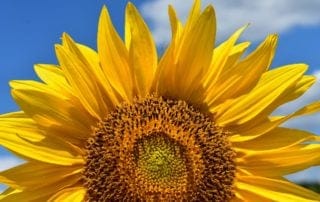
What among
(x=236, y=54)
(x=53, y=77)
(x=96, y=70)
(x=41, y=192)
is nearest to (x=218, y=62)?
(x=236, y=54)

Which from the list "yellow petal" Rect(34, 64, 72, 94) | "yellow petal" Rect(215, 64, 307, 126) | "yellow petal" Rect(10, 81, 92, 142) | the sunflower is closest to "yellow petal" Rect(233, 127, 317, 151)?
Result: the sunflower

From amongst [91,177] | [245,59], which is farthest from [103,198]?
[245,59]

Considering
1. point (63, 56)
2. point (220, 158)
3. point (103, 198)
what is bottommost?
point (103, 198)

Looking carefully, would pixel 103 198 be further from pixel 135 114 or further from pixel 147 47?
pixel 147 47

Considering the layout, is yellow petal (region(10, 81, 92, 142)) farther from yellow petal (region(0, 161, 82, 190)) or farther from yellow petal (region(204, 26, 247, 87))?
yellow petal (region(204, 26, 247, 87))

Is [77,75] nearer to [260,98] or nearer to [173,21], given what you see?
[173,21]

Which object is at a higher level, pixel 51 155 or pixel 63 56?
pixel 63 56
